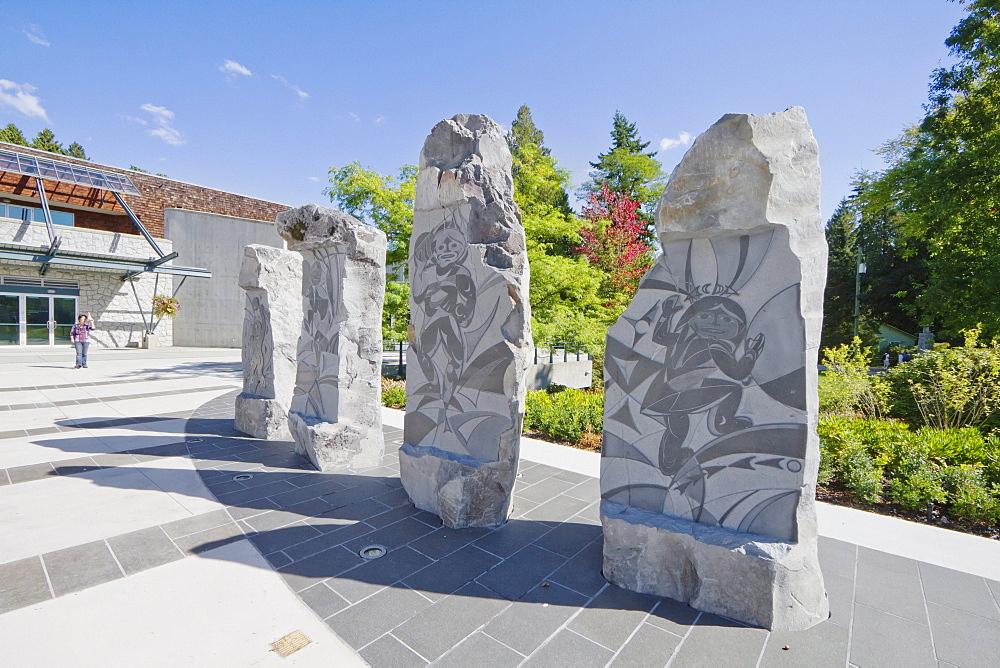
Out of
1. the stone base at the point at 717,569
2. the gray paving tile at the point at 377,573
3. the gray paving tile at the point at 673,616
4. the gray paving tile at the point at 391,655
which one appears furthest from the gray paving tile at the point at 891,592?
the gray paving tile at the point at 377,573

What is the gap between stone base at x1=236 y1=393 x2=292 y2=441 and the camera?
627 centimetres

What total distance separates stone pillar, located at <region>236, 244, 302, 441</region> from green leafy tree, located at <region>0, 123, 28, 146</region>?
30.7m

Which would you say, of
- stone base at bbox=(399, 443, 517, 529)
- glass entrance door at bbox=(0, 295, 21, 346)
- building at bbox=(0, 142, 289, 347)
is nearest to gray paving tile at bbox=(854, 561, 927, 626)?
stone base at bbox=(399, 443, 517, 529)

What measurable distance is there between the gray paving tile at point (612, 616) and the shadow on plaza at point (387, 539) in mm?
10

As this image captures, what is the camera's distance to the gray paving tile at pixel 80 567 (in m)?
2.78

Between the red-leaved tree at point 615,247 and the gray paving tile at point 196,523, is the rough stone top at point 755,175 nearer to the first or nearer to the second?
the gray paving tile at point 196,523

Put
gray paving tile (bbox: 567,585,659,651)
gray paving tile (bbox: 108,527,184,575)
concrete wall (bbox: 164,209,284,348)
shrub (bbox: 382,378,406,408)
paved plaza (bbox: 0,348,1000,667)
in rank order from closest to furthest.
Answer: paved plaza (bbox: 0,348,1000,667) → gray paving tile (bbox: 567,585,659,651) → gray paving tile (bbox: 108,527,184,575) → shrub (bbox: 382,378,406,408) → concrete wall (bbox: 164,209,284,348)

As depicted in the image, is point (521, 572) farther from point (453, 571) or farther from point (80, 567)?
point (80, 567)

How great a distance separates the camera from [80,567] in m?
2.96

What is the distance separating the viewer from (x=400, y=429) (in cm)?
714

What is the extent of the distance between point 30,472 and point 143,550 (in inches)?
108

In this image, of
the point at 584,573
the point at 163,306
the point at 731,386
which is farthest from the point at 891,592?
the point at 163,306

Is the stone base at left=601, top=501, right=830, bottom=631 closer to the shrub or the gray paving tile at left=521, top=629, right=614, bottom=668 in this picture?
the gray paving tile at left=521, top=629, right=614, bottom=668

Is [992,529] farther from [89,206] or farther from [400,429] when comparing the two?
[89,206]
